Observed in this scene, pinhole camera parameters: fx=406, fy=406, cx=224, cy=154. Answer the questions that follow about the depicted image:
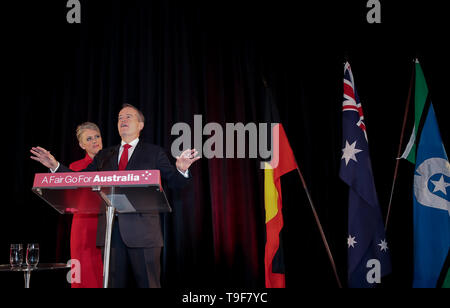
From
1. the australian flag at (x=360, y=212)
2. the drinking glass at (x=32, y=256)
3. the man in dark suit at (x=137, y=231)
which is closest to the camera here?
the man in dark suit at (x=137, y=231)

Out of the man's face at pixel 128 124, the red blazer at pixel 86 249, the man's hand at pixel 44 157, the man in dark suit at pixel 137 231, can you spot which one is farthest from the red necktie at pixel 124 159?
the red blazer at pixel 86 249

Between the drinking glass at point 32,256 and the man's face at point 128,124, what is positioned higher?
the man's face at point 128,124

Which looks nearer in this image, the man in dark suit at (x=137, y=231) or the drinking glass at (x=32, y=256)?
the man in dark suit at (x=137, y=231)

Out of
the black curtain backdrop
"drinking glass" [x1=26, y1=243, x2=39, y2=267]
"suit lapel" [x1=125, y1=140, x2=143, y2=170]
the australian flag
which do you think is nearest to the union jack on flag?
the australian flag

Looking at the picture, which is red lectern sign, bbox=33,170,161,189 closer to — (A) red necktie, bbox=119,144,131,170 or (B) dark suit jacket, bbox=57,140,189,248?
(B) dark suit jacket, bbox=57,140,189,248

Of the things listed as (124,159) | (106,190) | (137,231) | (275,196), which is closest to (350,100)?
A: (275,196)

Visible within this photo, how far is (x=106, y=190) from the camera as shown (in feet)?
6.15

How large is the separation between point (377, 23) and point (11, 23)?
3.94m

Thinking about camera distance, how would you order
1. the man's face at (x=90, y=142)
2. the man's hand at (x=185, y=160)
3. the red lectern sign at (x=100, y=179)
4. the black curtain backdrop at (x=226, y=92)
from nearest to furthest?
1. the red lectern sign at (x=100, y=179)
2. the man's hand at (x=185, y=160)
3. the man's face at (x=90, y=142)
4. the black curtain backdrop at (x=226, y=92)

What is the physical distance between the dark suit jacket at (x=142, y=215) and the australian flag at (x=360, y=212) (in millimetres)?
1839

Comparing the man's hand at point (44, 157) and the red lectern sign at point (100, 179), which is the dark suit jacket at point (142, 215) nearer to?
the man's hand at point (44, 157)

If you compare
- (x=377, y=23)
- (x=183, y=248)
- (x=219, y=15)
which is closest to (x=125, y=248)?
(x=183, y=248)

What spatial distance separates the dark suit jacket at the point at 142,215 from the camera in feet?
7.73

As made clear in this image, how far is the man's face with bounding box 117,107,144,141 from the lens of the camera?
8.93 ft
